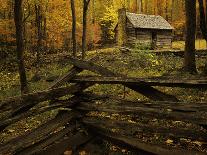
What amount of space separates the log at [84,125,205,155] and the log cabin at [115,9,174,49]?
107 ft

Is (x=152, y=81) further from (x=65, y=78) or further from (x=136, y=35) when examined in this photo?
(x=136, y=35)

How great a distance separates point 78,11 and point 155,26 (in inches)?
593

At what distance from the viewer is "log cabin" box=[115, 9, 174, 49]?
39.6 meters

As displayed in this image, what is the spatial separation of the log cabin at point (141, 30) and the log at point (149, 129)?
1286 inches

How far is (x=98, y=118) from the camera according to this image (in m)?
6.53

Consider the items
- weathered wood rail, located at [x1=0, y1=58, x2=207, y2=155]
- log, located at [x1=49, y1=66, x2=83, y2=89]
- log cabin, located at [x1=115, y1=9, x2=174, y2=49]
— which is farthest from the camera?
log cabin, located at [x1=115, y1=9, x2=174, y2=49]

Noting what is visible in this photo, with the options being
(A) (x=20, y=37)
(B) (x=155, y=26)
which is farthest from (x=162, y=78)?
(B) (x=155, y=26)

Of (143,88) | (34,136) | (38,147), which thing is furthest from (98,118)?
(34,136)

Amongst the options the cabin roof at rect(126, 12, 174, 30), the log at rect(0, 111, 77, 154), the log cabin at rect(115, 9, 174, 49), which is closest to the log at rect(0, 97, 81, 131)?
the log at rect(0, 111, 77, 154)

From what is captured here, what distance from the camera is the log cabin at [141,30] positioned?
130 feet

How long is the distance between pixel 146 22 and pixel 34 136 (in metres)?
36.8

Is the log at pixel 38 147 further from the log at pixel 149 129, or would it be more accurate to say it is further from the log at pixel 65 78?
the log at pixel 65 78

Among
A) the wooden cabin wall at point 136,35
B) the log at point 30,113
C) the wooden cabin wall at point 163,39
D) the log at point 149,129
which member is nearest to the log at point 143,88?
the log at point 149,129

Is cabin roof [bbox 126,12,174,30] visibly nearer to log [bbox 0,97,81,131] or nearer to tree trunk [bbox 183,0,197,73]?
tree trunk [bbox 183,0,197,73]
